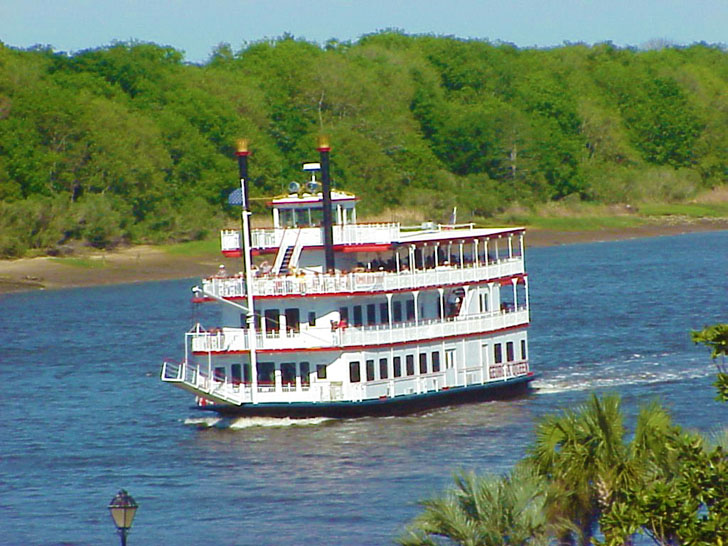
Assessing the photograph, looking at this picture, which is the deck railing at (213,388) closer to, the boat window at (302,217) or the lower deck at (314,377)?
the lower deck at (314,377)

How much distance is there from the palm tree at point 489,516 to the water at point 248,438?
33.5ft

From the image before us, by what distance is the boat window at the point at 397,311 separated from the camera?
4189 cm

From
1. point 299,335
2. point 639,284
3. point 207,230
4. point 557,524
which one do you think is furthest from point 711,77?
point 557,524

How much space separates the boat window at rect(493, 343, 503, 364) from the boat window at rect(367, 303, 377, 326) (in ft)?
12.7

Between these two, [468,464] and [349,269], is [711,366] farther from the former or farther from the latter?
[468,464]

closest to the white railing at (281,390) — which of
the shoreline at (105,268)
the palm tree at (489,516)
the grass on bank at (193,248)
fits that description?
the palm tree at (489,516)

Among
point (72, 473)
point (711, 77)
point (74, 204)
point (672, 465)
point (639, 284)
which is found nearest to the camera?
point (672, 465)

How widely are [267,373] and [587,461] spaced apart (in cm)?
2157

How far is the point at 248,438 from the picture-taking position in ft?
128

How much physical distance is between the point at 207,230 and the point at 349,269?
65.9 meters

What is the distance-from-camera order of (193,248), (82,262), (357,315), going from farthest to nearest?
1. (193,248)
2. (82,262)
3. (357,315)

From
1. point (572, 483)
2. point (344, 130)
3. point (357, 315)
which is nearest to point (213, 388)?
point (357, 315)

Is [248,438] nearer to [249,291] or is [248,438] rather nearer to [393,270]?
[249,291]

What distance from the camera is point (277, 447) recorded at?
37906 mm
